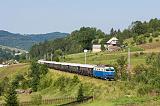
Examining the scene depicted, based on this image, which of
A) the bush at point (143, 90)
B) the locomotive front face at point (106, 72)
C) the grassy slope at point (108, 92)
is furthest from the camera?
the locomotive front face at point (106, 72)

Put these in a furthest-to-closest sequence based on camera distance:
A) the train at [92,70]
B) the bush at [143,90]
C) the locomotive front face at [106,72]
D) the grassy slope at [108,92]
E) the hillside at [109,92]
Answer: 1. the train at [92,70]
2. the locomotive front face at [106,72]
3. the bush at [143,90]
4. the grassy slope at [108,92]
5. the hillside at [109,92]

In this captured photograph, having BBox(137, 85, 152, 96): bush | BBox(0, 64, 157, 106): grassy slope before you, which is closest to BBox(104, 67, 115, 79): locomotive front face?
BBox(0, 64, 157, 106): grassy slope

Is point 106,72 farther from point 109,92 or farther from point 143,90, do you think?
point 143,90

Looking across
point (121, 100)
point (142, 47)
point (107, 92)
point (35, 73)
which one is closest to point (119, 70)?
point (107, 92)

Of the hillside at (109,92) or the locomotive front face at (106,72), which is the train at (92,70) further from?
the hillside at (109,92)

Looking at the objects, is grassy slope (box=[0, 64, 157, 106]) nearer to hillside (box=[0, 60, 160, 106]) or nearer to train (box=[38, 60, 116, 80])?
hillside (box=[0, 60, 160, 106])

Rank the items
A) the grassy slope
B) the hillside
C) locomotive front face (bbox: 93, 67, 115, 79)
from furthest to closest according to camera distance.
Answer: locomotive front face (bbox: 93, 67, 115, 79) → the grassy slope → the hillside

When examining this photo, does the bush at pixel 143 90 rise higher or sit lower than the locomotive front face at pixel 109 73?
lower

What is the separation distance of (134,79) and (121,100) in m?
14.8

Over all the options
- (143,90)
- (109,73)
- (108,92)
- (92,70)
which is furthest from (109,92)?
(92,70)

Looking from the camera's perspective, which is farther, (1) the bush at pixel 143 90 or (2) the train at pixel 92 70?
(2) the train at pixel 92 70

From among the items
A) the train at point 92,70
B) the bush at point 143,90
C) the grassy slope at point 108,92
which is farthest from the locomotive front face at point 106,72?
the bush at point 143,90

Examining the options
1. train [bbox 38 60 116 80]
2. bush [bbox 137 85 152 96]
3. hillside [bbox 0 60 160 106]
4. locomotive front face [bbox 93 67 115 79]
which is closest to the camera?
hillside [bbox 0 60 160 106]

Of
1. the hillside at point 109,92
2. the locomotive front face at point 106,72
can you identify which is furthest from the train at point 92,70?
the hillside at point 109,92
